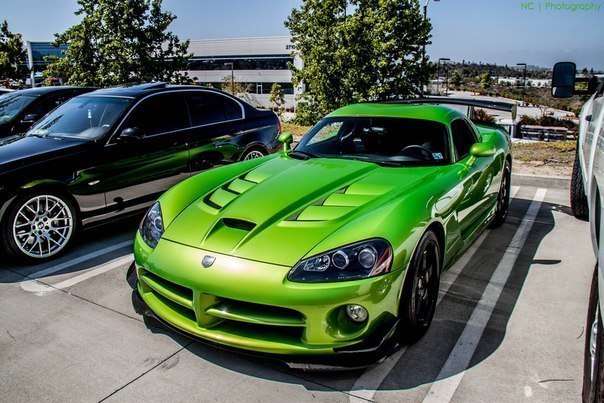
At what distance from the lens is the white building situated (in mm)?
74812

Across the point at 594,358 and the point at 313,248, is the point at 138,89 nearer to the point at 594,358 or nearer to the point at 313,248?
the point at 313,248

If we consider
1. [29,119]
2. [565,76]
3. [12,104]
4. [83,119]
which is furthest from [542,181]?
[12,104]

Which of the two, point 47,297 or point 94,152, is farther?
point 94,152

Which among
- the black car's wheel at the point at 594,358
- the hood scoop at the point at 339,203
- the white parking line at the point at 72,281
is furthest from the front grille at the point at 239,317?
the white parking line at the point at 72,281

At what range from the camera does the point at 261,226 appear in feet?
9.78

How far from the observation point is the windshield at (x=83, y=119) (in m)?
5.26

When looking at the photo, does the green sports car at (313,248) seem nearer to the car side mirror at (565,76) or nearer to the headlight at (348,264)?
the headlight at (348,264)

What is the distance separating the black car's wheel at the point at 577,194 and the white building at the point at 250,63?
226 feet

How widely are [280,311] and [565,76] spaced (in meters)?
3.36

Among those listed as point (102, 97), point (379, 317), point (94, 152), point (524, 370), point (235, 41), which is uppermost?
point (235, 41)

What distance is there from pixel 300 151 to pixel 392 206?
1.65m

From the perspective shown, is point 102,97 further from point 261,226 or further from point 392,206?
point 392,206

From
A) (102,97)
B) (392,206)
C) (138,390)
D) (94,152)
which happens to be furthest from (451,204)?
(102,97)

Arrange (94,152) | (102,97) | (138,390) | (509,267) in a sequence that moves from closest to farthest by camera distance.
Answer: (138,390), (509,267), (94,152), (102,97)
